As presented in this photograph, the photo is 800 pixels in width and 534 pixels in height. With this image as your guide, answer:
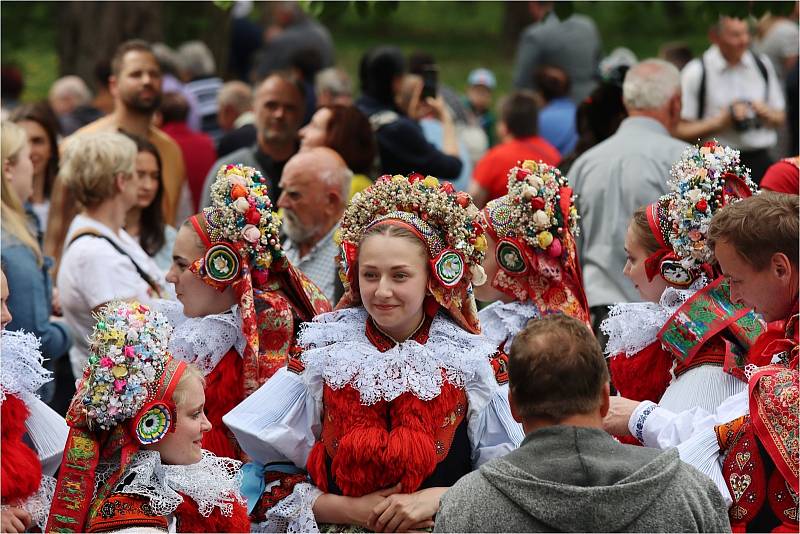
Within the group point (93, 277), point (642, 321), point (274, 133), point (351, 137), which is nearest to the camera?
point (642, 321)

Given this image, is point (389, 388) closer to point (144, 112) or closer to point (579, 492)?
point (579, 492)

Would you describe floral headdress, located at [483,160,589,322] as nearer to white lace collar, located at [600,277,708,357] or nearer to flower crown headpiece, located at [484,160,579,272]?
flower crown headpiece, located at [484,160,579,272]

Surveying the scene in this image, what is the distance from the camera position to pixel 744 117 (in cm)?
910

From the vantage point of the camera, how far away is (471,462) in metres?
4.38

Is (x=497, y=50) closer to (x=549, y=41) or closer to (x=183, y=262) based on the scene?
(x=549, y=41)

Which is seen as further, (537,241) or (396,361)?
(537,241)

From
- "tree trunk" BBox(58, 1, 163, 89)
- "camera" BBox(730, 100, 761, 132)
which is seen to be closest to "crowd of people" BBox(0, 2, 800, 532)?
"camera" BBox(730, 100, 761, 132)

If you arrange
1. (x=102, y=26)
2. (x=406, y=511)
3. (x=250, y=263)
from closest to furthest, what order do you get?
(x=406, y=511), (x=250, y=263), (x=102, y=26)

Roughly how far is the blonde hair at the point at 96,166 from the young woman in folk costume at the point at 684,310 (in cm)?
287

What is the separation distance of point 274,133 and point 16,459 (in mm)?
4233

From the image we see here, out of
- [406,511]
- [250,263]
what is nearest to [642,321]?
[406,511]

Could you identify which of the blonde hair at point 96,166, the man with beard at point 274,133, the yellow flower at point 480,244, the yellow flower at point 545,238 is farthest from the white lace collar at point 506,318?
the man with beard at point 274,133

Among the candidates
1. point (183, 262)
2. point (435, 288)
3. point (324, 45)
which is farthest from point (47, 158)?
point (324, 45)

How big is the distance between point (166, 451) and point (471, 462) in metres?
1.09
